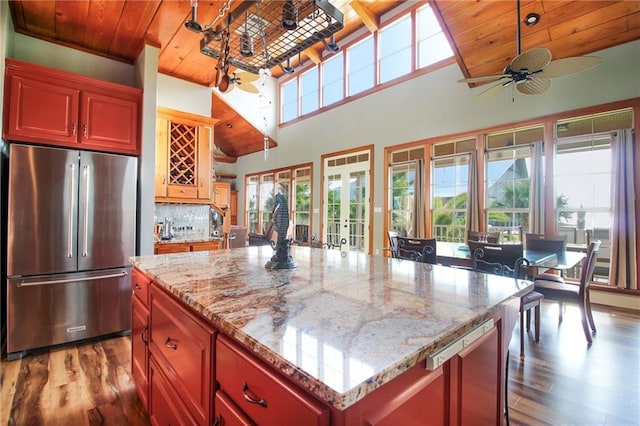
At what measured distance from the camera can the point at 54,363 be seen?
2355 millimetres

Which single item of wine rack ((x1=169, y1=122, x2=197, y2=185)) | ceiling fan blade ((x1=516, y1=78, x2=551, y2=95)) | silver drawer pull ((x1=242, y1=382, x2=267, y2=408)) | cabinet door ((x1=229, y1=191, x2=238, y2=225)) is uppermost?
ceiling fan blade ((x1=516, y1=78, x2=551, y2=95))

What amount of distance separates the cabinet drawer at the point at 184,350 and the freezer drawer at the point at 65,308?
173 centimetres

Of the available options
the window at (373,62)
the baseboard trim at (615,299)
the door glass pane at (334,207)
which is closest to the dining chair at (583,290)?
the baseboard trim at (615,299)

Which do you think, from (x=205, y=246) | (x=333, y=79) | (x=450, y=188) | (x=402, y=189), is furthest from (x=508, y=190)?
(x=333, y=79)

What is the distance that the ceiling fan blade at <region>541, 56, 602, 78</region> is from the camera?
234 centimetres

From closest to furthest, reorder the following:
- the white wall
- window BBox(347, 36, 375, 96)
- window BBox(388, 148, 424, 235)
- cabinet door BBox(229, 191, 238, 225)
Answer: the white wall
window BBox(388, 148, 424, 235)
window BBox(347, 36, 375, 96)
cabinet door BBox(229, 191, 238, 225)

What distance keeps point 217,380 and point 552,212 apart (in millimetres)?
4663

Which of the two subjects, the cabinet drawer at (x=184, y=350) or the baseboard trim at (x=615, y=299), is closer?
the cabinet drawer at (x=184, y=350)

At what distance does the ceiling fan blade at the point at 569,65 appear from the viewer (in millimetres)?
2336

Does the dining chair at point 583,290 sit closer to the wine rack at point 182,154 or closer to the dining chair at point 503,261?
the dining chair at point 503,261

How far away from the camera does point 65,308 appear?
260 centimetres

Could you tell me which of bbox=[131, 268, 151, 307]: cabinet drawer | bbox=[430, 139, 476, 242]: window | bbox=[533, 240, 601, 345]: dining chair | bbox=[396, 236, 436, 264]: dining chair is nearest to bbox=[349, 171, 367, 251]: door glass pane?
bbox=[430, 139, 476, 242]: window

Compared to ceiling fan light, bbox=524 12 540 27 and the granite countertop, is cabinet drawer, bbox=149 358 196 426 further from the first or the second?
ceiling fan light, bbox=524 12 540 27

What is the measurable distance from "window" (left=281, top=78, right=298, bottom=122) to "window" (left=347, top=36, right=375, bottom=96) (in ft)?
6.08
